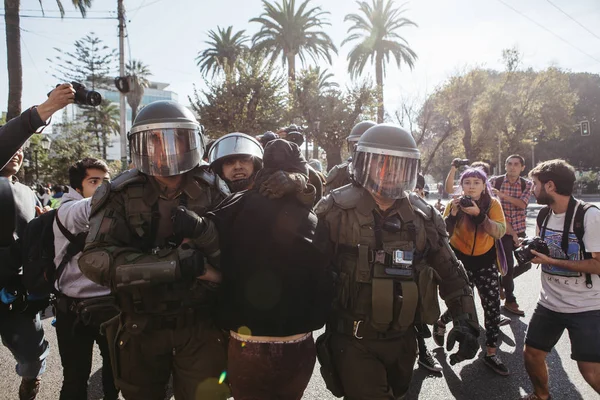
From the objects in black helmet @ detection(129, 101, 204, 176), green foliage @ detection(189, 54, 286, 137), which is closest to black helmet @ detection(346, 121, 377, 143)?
black helmet @ detection(129, 101, 204, 176)

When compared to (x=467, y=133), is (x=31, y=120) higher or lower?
higher

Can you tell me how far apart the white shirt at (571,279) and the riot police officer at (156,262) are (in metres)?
2.46

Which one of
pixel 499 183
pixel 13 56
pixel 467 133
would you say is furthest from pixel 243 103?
pixel 467 133

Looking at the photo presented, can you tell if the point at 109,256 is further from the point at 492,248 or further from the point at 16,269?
the point at 492,248

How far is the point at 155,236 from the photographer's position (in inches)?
85.6

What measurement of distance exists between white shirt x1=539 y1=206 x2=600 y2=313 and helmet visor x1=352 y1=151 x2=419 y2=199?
5.05 feet

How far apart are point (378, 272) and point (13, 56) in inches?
508

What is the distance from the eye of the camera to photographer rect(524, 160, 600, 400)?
8.98 ft

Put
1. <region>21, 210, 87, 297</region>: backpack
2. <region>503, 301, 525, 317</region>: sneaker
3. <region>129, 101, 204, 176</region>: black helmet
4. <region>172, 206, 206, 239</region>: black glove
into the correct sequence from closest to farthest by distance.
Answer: <region>172, 206, 206, 239</region>: black glove < <region>129, 101, 204, 176</region>: black helmet < <region>21, 210, 87, 297</region>: backpack < <region>503, 301, 525, 317</region>: sneaker

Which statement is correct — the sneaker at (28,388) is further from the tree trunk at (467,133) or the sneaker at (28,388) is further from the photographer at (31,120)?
the tree trunk at (467,133)

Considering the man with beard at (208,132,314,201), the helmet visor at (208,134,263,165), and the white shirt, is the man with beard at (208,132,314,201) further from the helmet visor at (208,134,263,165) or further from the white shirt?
the white shirt

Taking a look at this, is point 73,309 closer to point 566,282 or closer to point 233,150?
point 233,150

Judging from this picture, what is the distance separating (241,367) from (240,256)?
1.69 feet

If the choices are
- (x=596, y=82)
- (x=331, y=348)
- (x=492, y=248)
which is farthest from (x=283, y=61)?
(x=596, y=82)
